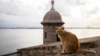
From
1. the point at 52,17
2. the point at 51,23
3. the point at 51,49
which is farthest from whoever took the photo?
the point at 51,23

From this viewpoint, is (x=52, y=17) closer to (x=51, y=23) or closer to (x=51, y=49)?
(x=51, y=23)

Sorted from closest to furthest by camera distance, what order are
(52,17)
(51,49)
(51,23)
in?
(51,49) → (52,17) → (51,23)

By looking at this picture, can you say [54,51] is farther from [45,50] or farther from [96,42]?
[96,42]

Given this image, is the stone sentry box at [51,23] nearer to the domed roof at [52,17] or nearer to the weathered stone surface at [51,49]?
the domed roof at [52,17]

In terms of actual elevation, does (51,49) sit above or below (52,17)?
below

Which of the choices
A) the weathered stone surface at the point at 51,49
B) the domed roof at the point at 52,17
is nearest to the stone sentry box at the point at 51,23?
the domed roof at the point at 52,17

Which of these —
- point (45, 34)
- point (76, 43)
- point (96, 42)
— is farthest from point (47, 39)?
point (76, 43)

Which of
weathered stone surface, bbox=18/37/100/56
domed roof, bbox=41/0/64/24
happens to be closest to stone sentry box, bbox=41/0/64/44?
domed roof, bbox=41/0/64/24

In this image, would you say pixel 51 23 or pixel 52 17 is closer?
pixel 52 17

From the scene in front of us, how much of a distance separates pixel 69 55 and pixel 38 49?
2359mm

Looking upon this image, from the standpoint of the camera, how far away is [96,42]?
647 centimetres

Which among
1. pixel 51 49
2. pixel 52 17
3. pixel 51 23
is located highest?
pixel 52 17

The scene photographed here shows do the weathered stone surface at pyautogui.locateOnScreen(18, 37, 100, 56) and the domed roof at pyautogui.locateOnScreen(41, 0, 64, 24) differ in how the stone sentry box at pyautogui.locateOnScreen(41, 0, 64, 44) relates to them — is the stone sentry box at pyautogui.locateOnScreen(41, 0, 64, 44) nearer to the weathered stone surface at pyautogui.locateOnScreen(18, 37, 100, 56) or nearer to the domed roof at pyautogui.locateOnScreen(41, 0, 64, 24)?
the domed roof at pyautogui.locateOnScreen(41, 0, 64, 24)

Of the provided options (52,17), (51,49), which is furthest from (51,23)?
(51,49)
